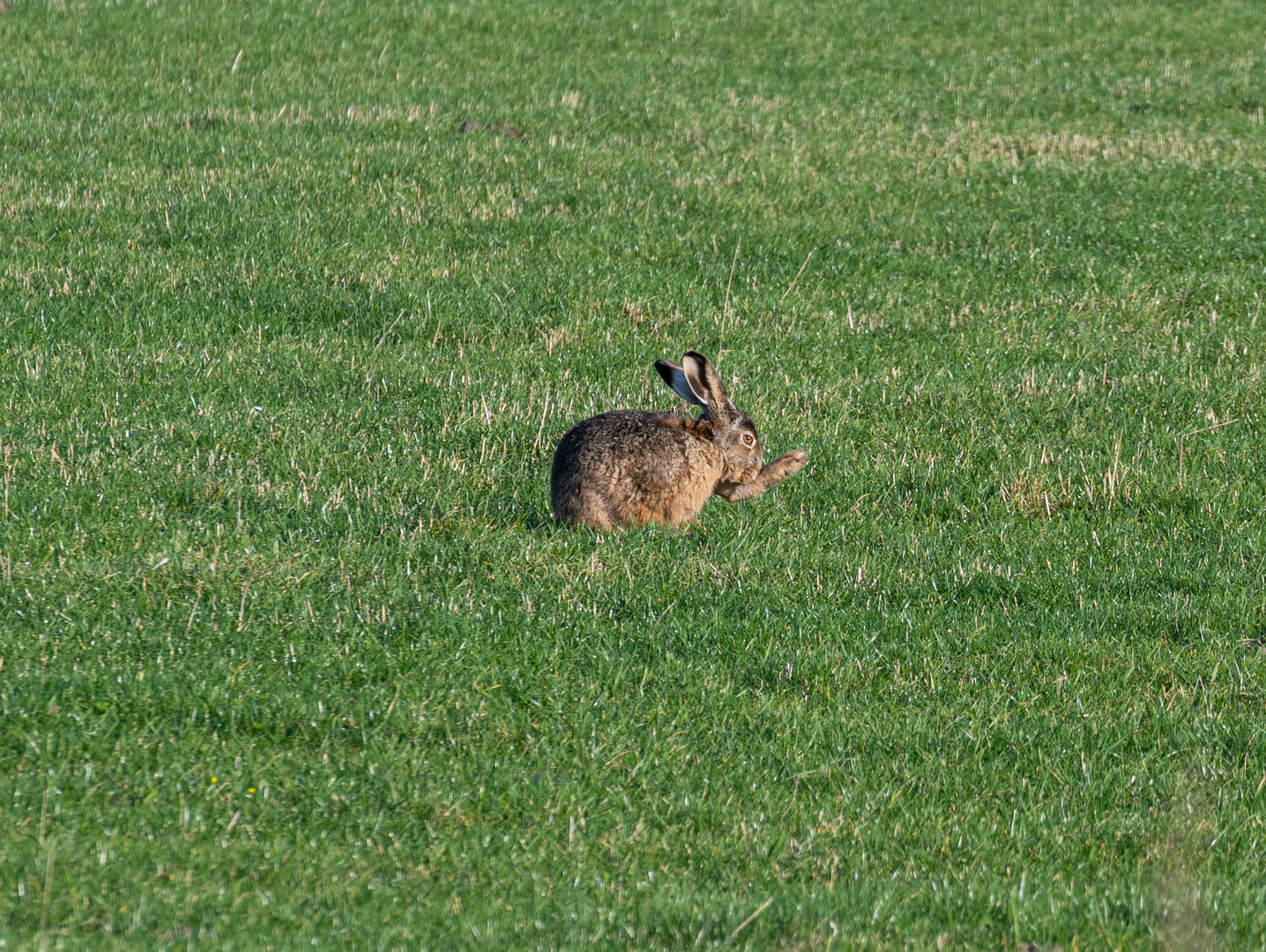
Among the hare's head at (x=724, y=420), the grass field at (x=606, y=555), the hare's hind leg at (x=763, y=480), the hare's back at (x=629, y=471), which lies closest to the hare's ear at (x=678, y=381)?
the hare's head at (x=724, y=420)

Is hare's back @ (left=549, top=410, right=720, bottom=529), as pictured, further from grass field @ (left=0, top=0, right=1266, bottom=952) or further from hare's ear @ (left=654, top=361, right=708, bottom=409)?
hare's ear @ (left=654, top=361, right=708, bottom=409)

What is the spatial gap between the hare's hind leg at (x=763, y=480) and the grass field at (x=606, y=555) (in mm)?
165

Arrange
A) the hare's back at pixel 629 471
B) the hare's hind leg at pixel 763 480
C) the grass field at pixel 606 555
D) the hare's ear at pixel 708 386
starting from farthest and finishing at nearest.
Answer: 1. the hare's hind leg at pixel 763 480
2. the hare's ear at pixel 708 386
3. the hare's back at pixel 629 471
4. the grass field at pixel 606 555

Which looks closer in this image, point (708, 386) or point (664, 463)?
point (664, 463)

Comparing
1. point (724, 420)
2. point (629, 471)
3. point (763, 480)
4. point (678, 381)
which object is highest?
point (678, 381)

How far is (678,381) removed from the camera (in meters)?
8.66

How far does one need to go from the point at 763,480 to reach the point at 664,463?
0.94m

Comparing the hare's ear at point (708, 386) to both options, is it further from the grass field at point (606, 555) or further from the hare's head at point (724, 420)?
the grass field at point (606, 555)

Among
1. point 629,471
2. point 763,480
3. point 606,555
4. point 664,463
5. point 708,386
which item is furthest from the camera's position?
point 763,480

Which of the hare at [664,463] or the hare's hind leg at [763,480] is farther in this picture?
the hare's hind leg at [763,480]

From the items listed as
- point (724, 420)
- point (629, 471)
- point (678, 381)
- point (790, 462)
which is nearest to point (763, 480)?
point (790, 462)

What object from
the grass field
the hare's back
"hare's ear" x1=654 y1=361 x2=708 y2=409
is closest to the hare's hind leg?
the grass field

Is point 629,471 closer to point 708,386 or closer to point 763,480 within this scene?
point 708,386

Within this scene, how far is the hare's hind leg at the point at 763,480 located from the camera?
8.48 m
